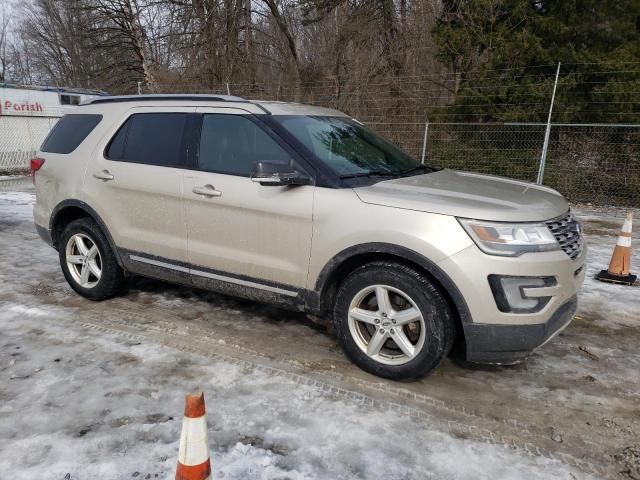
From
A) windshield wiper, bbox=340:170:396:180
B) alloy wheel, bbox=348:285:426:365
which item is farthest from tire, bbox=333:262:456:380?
windshield wiper, bbox=340:170:396:180

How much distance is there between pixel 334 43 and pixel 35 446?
16259 millimetres

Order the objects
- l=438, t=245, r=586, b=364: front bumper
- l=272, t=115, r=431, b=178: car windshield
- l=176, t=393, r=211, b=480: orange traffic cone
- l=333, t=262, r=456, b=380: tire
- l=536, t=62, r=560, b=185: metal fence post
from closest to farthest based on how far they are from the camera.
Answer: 1. l=176, t=393, r=211, b=480: orange traffic cone
2. l=438, t=245, r=586, b=364: front bumper
3. l=333, t=262, r=456, b=380: tire
4. l=272, t=115, r=431, b=178: car windshield
5. l=536, t=62, r=560, b=185: metal fence post

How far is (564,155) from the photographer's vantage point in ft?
35.3

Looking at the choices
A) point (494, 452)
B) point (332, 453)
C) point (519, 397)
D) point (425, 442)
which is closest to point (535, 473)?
point (494, 452)

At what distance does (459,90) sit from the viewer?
11734 millimetres

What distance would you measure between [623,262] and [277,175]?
4162mm

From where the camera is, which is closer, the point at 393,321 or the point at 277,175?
the point at 393,321

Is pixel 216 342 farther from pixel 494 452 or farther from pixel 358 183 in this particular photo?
pixel 494 452

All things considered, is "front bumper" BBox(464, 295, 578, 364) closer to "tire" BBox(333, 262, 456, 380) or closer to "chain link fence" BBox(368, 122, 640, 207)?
"tire" BBox(333, 262, 456, 380)

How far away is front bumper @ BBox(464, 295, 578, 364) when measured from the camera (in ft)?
9.66

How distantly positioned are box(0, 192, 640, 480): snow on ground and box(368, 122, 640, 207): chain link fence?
26.1ft

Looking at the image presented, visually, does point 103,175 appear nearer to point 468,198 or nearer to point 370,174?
point 370,174

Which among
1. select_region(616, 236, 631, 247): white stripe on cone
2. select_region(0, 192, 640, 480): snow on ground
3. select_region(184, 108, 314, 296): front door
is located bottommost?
select_region(0, 192, 640, 480): snow on ground

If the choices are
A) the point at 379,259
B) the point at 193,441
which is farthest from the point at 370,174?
the point at 193,441
